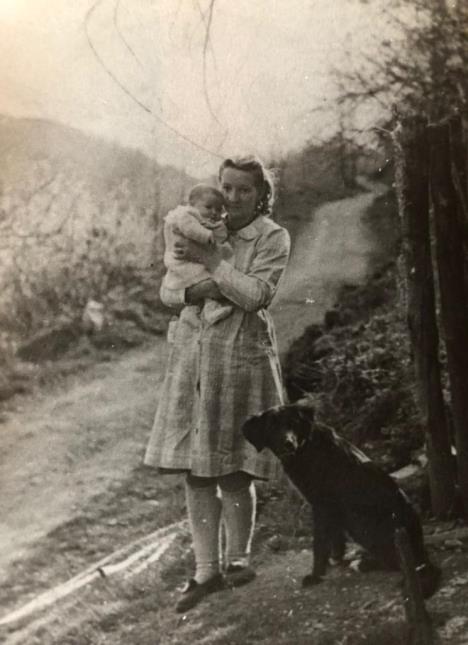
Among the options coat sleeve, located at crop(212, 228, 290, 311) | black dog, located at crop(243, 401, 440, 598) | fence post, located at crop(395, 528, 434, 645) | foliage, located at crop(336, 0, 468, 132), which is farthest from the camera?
foliage, located at crop(336, 0, 468, 132)

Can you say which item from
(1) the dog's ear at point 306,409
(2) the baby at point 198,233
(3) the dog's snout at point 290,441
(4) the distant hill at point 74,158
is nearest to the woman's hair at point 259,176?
(2) the baby at point 198,233

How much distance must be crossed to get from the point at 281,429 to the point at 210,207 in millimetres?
833

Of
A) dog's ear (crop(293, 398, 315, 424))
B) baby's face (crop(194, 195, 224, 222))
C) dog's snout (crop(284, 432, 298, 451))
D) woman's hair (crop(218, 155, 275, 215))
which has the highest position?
woman's hair (crop(218, 155, 275, 215))

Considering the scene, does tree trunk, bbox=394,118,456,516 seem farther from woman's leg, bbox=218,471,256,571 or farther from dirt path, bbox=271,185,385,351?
woman's leg, bbox=218,471,256,571

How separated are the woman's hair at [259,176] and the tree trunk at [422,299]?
1.55 feet

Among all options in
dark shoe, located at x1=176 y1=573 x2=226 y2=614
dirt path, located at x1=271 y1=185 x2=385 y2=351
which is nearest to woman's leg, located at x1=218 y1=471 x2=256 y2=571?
dark shoe, located at x1=176 y1=573 x2=226 y2=614

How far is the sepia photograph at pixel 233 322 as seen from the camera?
3105 mm

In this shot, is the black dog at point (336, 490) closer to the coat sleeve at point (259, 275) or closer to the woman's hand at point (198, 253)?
the coat sleeve at point (259, 275)

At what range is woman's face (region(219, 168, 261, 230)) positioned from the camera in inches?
129

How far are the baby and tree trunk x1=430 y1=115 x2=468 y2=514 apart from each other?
0.78 meters

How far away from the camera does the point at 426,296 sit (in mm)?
3283

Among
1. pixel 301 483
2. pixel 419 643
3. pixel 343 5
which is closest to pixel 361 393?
pixel 301 483

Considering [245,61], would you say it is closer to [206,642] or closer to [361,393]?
[361,393]

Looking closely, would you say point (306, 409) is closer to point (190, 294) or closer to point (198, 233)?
point (190, 294)
